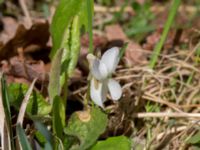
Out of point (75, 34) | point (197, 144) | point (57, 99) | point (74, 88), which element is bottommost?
point (197, 144)

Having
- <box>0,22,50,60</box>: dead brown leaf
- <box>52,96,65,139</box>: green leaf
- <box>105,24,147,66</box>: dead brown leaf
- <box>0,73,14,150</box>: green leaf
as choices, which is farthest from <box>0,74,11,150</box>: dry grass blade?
<box>105,24,147,66</box>: dead brown leaf

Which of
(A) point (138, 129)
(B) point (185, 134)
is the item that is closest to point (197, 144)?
(B) point (185, 134)

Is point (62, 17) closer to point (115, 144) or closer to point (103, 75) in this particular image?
point (103, 75)

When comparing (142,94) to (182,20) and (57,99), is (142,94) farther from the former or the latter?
(182,20)

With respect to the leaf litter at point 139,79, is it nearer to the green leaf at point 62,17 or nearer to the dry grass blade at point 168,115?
the dry grass blade at point 168,115

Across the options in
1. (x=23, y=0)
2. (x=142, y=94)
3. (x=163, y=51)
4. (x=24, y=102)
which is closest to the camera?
(x=24, y=102)

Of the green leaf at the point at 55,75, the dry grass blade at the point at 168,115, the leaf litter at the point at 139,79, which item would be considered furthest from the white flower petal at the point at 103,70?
the dry grass blade at the point at 168,115

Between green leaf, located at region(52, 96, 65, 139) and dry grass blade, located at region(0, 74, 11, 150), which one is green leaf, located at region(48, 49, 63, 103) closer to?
green leaf, located at region(52, 96, 65, 139)
